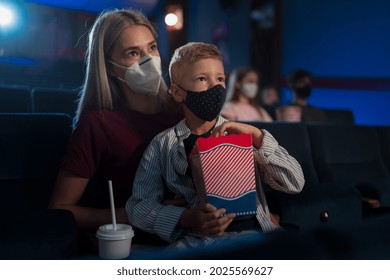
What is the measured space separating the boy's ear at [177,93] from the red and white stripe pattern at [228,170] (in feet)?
0.44

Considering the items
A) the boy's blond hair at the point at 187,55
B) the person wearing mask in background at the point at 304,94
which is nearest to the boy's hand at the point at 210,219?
the boy's blond hair at the point at 187,55

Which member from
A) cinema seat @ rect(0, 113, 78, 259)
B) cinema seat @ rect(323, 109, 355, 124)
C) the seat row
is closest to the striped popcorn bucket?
cinema seat @ rect(0, 113, 78, 259)

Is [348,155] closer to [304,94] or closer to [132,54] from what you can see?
[304,94]

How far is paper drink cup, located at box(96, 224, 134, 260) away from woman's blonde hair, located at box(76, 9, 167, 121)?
24 cm

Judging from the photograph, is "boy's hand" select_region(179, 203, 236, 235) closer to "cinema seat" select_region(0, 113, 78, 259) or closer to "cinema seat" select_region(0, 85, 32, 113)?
"cinema seat" select_region(0, 113, 78, 259)

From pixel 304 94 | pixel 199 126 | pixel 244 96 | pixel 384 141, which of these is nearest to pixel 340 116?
pixel 304 94

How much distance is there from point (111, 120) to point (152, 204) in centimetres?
19

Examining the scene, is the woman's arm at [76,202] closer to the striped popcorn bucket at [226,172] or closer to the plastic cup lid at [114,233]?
the plastic cup lid at [114,233]

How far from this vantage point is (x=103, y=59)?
860mm

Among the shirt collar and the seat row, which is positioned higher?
the seat row

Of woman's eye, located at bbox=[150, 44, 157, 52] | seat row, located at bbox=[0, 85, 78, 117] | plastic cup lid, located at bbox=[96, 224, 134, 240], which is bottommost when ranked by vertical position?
plastic cup lid, located at bbox=[96, 224, 134, 240]

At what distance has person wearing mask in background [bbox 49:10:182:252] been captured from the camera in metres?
0.82

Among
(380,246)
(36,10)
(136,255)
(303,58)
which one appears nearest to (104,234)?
(136,255)

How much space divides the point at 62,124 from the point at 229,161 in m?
0.39
